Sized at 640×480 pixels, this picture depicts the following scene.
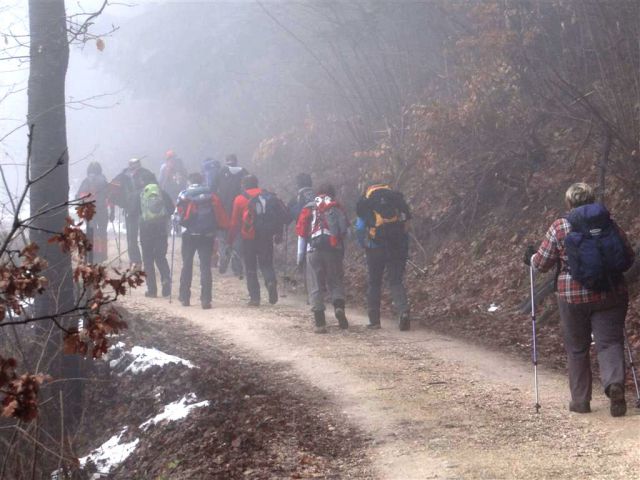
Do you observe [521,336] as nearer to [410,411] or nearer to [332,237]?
[332,237]

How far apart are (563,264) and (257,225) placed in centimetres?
760

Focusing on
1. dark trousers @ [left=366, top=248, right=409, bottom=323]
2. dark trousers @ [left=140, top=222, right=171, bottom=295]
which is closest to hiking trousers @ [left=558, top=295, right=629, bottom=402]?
dark trousers @ [left=366, top=248, right=409, bottom=323]

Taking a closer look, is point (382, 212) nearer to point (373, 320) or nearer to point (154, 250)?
point (373, 320)

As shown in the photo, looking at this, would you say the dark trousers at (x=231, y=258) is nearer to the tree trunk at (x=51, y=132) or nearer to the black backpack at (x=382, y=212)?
the black backpack at (x=382, y=212)

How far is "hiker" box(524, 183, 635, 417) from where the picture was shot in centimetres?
755

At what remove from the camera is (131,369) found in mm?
10602

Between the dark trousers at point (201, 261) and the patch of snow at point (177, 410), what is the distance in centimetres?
591

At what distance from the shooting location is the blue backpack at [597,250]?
7.55m

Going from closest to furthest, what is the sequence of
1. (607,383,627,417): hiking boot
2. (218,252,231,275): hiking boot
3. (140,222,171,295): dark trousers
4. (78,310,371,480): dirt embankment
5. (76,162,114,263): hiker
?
1. (78,310,371,480): dirt embankment
2. (607,383,627,417): hiking boot
3. (140,222,171,295): dark trousers
4. (76,162,114,263): hiker
5. (218,252,231,275): hiking boot

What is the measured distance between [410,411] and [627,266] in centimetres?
231

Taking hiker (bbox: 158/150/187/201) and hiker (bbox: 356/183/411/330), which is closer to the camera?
hiker (bbox: 356/183/411/330)

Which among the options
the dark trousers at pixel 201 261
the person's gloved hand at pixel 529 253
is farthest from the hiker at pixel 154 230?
the person's gloved hand at pixel 529 253

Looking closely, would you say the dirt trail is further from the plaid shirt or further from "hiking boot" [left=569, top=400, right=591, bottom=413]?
the plaid shirt

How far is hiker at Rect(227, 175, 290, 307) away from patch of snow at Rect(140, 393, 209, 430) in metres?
5.97
